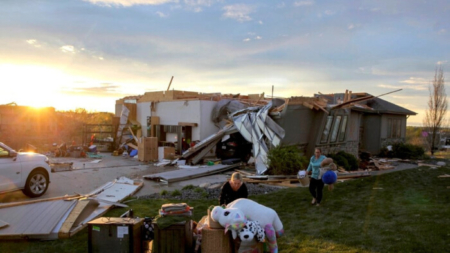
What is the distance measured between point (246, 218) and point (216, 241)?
0.54 meters

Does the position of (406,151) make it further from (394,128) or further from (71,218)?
(71,218)

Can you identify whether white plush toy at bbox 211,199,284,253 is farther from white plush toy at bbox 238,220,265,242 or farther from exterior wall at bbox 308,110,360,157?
exterior wall at bbox 308,110,360,157

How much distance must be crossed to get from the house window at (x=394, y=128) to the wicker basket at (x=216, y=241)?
931 inches

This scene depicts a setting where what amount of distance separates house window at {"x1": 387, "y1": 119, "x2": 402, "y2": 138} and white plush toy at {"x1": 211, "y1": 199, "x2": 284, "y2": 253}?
2328 cm

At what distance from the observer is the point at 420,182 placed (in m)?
12.2

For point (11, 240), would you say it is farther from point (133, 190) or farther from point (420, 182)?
point (420, 182)

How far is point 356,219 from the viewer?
7.21m

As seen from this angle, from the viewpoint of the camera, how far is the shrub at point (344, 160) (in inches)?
627

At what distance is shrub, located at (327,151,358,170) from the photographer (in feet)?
52.2

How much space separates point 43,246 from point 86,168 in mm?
9982

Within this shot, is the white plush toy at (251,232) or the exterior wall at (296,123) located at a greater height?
the exterior wall at (296,123)

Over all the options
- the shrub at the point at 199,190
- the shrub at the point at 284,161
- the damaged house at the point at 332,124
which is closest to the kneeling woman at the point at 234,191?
the shrub at the point at 199,190

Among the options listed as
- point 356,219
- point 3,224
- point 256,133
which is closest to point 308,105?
point 256,133

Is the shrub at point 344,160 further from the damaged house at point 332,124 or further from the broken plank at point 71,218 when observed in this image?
the broken plank at point 71,218
